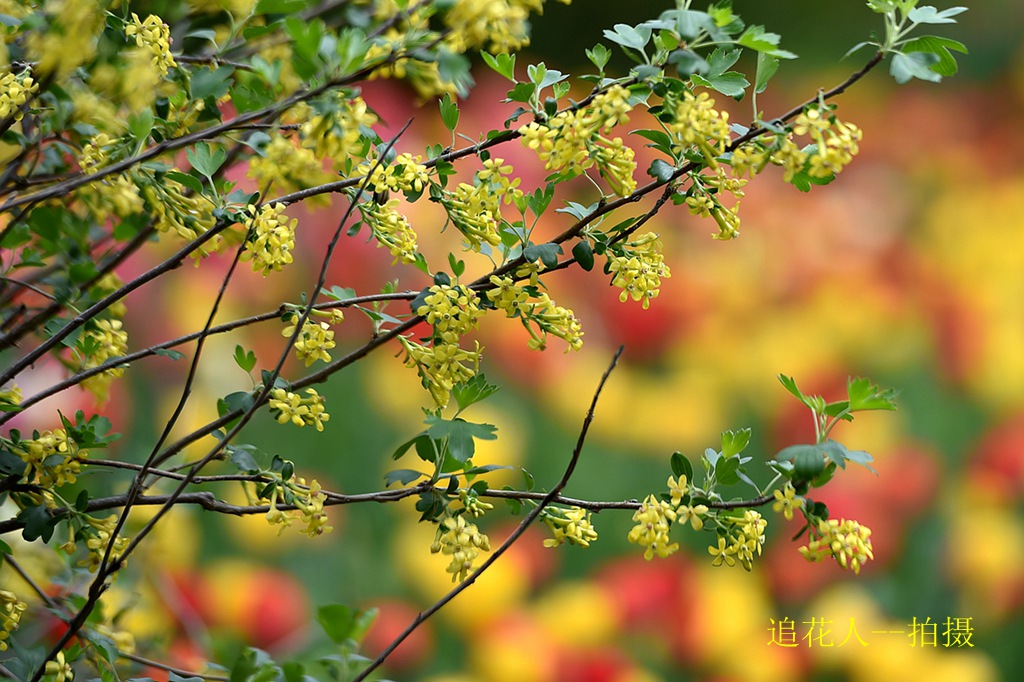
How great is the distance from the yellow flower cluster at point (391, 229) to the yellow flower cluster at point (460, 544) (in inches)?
4.9

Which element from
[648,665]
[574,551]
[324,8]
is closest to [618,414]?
[574,551]

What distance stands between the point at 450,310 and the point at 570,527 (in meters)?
0.12

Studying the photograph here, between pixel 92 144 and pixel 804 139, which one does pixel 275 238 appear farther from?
pixel 804 139

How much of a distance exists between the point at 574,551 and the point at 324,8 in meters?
0.85

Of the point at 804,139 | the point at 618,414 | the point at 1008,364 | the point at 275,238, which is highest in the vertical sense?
the point at 1008,364

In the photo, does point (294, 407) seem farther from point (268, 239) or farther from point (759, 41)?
point (759, 41)

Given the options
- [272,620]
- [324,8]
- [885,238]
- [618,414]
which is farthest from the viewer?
[885,238]

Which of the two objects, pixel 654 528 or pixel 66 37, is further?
pixel 654 528

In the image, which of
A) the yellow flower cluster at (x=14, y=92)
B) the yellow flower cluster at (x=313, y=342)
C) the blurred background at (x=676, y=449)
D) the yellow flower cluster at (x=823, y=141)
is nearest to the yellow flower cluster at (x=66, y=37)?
the yellow flower cluster at (x=14, y=92)

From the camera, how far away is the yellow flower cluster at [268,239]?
1.43 ft

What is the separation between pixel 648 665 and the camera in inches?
46.0

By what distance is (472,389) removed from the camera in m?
0.49

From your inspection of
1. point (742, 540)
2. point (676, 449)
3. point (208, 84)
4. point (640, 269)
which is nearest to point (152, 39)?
point (208, 84)

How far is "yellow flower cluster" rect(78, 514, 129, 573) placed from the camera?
1.58 ft
